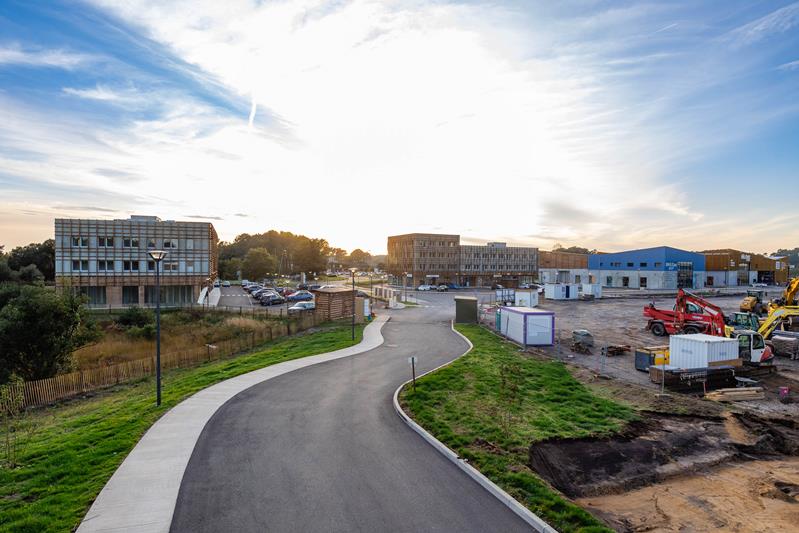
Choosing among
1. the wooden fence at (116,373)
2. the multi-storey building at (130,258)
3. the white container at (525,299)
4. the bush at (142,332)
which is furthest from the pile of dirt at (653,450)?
the multi-storey building at (130,258)

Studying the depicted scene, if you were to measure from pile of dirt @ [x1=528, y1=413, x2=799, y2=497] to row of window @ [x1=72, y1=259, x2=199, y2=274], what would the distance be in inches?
2152

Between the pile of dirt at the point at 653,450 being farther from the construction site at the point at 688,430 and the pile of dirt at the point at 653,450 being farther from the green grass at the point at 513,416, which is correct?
the green grass at the point at 513,416

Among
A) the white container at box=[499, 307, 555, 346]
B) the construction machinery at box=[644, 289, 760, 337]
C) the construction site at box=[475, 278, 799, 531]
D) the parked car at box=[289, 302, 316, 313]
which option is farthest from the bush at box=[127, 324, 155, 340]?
the construction machinery at box=[644, 289, 760, 337]

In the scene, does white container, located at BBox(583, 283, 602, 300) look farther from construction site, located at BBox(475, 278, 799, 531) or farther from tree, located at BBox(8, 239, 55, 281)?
tree, located at BBox(8, 239, 55, 281)

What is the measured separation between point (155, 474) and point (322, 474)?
4032mm

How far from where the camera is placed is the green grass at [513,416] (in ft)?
32.2

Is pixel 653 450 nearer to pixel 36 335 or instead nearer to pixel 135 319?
pixel 36 335

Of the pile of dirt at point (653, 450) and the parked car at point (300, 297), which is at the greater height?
the parked car at point (300, 297)

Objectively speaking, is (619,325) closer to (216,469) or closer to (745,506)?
(745,506)

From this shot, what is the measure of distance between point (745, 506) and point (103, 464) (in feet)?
53.2

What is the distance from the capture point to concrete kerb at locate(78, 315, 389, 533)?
338 inches

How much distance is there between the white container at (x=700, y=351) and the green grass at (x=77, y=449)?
21.5 metres

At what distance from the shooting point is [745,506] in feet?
35.7

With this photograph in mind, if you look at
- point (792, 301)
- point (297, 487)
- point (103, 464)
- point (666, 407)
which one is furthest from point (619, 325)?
point (103, 464)
